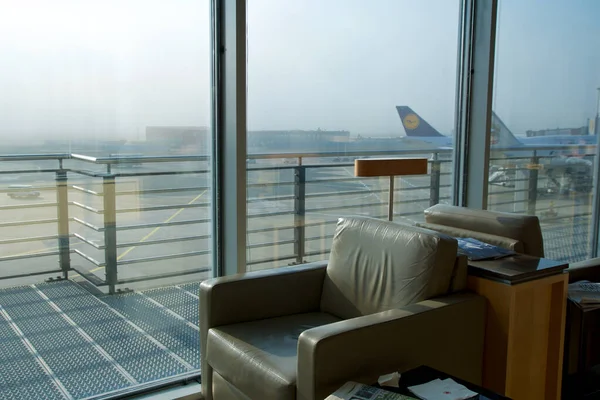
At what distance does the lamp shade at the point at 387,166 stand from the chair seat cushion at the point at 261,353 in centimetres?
87

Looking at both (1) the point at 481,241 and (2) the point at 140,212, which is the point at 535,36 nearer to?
(1) the point at 481,241

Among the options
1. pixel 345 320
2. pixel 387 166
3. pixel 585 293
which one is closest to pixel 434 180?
pixel 387 166

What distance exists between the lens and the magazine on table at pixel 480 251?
9.09 feet

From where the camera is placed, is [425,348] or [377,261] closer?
[425,348]

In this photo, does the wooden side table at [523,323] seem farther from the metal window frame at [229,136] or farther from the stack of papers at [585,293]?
the metal window frame at [229,136]

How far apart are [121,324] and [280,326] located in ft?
2.90

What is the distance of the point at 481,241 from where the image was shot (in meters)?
3.10

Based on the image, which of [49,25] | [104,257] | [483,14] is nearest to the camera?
[49,25]

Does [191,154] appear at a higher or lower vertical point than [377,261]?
higher

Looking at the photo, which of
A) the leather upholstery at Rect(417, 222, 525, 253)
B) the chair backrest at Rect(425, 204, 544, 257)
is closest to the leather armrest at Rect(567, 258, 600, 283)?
the chair backrest at Rect(425, 204, 544, 257)

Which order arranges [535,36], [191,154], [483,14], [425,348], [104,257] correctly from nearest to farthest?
1. [425,348]
2. [104,257]
3. [191,154]
4. [483,14]
5. [535,36]

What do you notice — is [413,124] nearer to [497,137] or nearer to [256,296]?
[497,137]

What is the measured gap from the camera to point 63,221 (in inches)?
110

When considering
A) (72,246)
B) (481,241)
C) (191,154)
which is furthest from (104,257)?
(481,241)
